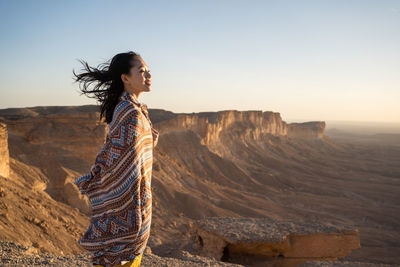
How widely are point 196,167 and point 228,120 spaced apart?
16.1 m

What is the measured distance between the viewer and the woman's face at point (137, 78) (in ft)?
7.04

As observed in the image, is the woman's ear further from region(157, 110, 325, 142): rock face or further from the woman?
region(157, 110, 325, 142): rock face

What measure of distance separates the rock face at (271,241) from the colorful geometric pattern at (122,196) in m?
6.28

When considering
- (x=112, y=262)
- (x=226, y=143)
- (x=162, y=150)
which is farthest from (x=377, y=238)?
(x=226, y=143)

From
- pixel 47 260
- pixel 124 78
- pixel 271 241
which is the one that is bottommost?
pixel 271 241

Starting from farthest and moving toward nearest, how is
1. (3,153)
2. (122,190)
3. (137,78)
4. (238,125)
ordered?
(238,125) < (3,153) < (137,78) < (122,190)

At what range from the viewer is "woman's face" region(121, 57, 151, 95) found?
7.04ft

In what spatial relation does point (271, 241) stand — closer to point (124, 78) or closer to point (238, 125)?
point (124, 78)

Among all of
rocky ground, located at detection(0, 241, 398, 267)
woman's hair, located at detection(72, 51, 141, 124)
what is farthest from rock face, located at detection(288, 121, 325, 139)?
woman's hair, located at detection(72, 51, 141, 124)

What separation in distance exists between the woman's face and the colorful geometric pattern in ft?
0.57

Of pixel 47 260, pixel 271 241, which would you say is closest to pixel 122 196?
pixel 47 260

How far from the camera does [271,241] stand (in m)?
7.89

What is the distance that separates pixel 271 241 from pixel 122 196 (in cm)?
693

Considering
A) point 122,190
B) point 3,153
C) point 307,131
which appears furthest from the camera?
point 307,131
